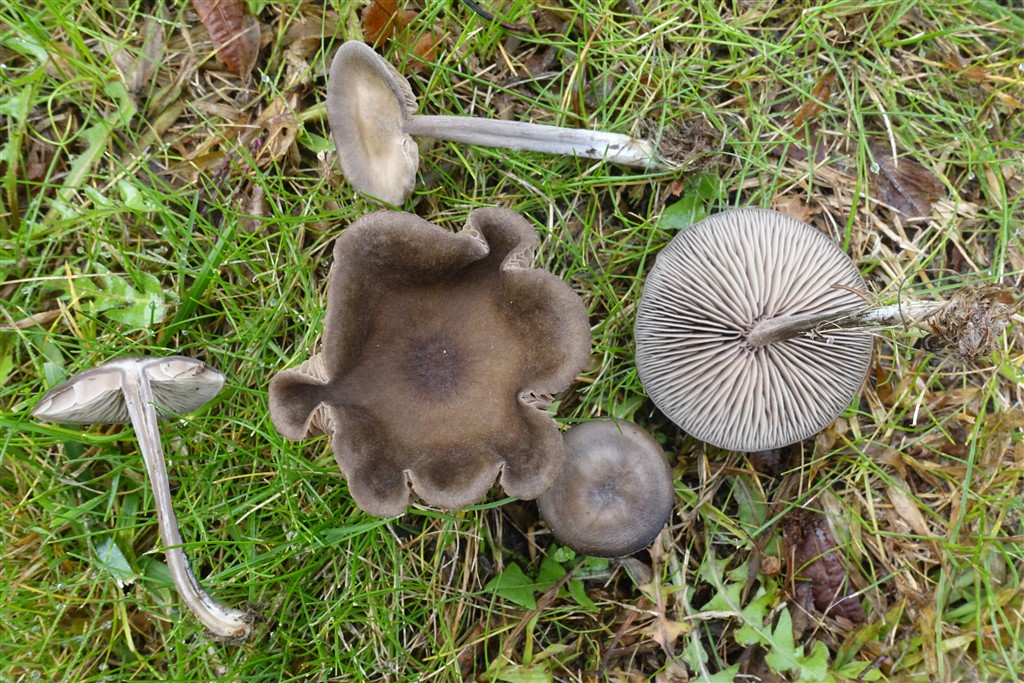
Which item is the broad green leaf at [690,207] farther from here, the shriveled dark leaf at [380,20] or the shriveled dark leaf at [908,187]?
the shriveled dark leaf at [380,20]

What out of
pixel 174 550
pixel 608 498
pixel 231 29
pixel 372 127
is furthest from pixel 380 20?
pixel 174 550

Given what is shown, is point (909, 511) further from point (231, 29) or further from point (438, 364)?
point (231, 29)

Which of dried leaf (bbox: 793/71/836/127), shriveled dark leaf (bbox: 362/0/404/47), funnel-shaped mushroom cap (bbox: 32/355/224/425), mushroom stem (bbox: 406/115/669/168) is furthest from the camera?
dried leaf (bbox: 793/71/836/127)

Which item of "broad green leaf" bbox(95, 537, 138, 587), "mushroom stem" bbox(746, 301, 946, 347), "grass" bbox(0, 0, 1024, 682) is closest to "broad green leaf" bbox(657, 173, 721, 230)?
"grass" bbox(0, 0, 1024, 682)

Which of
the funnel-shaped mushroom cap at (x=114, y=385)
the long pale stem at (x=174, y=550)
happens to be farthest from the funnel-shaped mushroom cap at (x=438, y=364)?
the long pale stem at (x=174, y=550)

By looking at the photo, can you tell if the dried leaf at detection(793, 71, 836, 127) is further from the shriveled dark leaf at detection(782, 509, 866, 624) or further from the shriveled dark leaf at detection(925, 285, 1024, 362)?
the shriveled dark leaf at detection(782, 509, 866, 624)

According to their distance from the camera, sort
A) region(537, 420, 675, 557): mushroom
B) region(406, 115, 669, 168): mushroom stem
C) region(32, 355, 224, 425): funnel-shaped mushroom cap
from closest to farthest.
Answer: region(32, 355, 224, 425): funnel-shaped mushroom cap
region(537, 420, 675, 557): mushroom
region(406, 115, 669, 168): mushroom stem

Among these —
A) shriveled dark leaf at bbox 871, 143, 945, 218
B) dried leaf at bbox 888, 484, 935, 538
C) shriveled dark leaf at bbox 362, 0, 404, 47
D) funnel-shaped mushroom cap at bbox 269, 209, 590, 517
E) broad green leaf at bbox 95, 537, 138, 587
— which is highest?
shriveled dark leaf at bbox 362, 0, 404, 47
